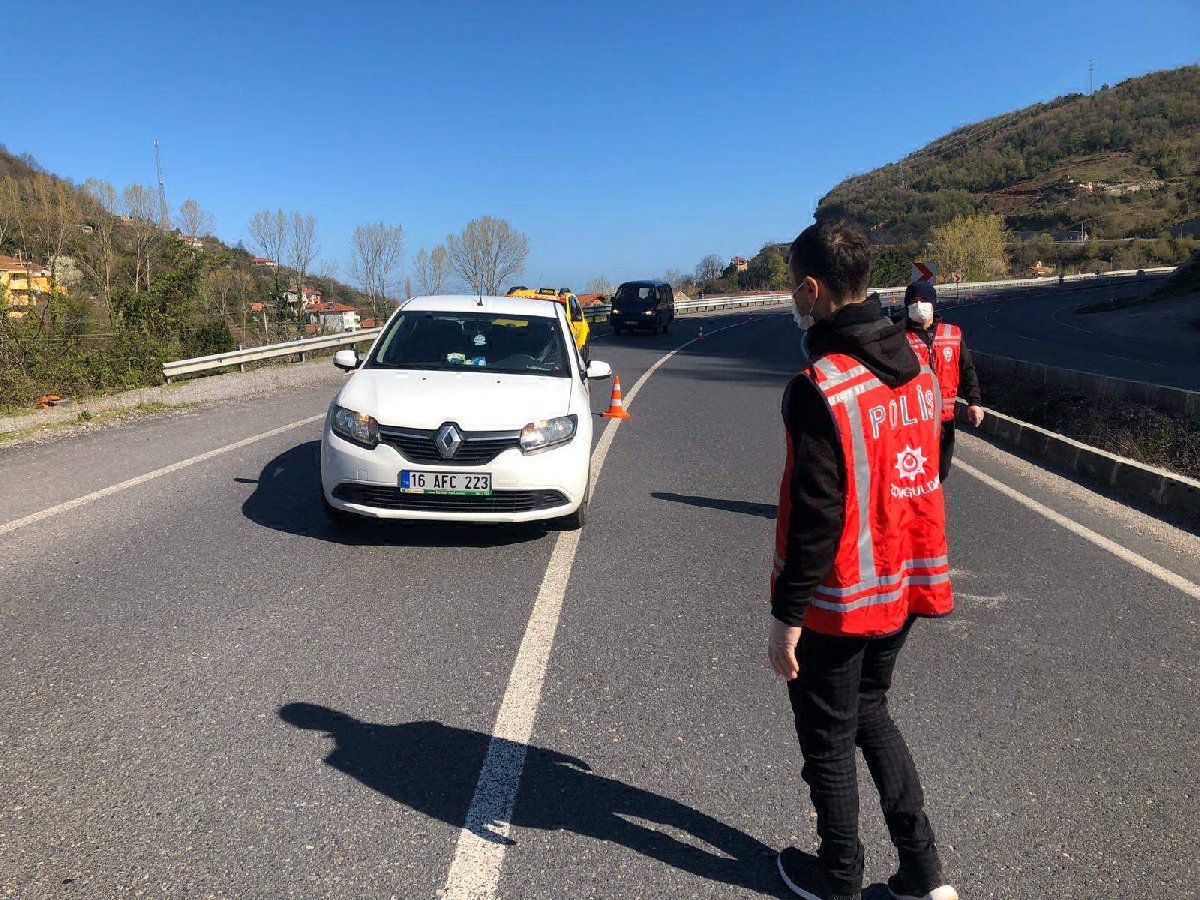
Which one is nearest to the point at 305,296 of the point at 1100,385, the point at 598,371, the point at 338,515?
the point at 1100,385

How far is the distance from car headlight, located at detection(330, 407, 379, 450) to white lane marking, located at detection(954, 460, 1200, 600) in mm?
5019

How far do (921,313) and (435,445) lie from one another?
3.25m

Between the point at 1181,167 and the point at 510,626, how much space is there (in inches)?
5349

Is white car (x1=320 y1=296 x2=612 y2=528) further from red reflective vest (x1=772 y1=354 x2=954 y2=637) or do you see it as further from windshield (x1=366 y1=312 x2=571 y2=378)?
red reflective vest (x1=772 y1=354 x2=954 y2=637)

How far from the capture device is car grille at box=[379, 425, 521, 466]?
5.34 m

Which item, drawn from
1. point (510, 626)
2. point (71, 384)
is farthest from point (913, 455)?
point (71, 384)

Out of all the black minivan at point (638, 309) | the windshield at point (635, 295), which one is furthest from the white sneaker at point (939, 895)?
the windshield at point (635, 295)

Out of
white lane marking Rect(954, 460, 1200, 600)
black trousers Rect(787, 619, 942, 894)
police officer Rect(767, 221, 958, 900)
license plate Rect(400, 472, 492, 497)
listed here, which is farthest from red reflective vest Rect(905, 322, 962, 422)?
black trousers Rect(787, 619, 942, 894)

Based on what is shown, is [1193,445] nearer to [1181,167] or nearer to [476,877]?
[476,877]

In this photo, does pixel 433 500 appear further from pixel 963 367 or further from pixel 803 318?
pixel 963 367

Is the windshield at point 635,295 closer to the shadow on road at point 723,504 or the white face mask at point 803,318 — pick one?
the shadow on road at point 723,504

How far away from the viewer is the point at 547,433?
18.5 feet

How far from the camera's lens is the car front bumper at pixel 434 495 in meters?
5.32

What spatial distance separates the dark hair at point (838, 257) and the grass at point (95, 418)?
10344 mm
